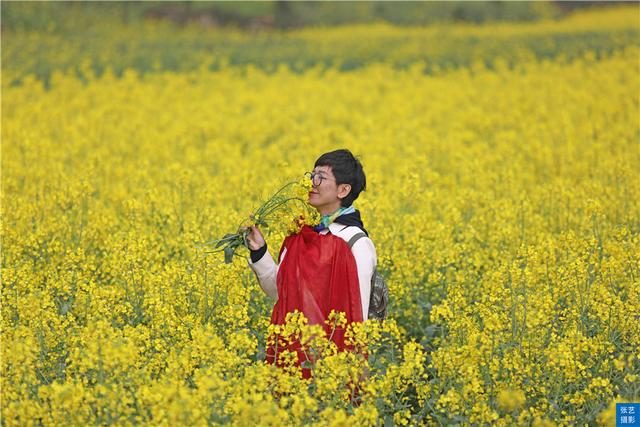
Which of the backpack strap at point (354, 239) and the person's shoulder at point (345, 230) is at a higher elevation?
the person's shoulder at point (345, 230)

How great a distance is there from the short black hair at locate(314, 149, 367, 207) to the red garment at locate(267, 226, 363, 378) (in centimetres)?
29

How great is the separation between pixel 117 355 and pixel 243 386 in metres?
0.58

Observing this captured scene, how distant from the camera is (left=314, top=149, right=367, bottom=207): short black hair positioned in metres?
4.84

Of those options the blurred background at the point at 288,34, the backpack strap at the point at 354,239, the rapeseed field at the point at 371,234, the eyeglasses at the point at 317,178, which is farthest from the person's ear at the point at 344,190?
the blurred background at the point at 288,34

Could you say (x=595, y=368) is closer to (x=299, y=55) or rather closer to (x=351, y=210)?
(x=351, y=210)

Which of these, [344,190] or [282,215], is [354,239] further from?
[282,215]

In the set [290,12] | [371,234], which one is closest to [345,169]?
[371,234]

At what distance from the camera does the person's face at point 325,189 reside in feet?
15.9

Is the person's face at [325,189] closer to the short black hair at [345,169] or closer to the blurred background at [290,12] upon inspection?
the short black hair at [345,169]

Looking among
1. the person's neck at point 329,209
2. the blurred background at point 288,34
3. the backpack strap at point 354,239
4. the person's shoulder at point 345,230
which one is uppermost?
the blurred background at point 288,34

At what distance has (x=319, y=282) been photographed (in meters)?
4.76

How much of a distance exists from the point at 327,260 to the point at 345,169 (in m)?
0.49

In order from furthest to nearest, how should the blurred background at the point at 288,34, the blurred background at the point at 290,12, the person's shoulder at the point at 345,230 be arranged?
the blurred background at the point at 290,12
the blurred background at the point at 288,34
the person's shoulder at the point at 345,230

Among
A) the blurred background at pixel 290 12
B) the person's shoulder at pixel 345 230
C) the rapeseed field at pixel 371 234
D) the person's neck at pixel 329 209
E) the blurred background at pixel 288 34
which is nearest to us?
the rapeseed field at pixel 371 234
